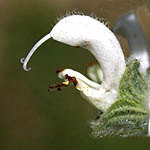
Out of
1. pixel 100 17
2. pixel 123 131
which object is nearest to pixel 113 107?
pixel 123 131

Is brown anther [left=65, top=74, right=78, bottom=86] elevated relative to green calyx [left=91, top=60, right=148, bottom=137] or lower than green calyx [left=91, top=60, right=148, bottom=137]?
elevated

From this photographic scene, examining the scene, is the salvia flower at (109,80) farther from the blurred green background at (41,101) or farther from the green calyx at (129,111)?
the blurred green background at (41,101)

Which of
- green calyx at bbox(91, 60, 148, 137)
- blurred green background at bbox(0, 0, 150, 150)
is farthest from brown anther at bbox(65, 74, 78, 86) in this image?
blurred green background at bbox(0, 0, 150, 150)

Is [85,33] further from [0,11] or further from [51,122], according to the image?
[0,11]

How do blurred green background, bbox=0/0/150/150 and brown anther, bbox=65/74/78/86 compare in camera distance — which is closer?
brown anther, bbox=65/74/78/86

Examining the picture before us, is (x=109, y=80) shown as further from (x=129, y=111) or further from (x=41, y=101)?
(x=41, y=101)

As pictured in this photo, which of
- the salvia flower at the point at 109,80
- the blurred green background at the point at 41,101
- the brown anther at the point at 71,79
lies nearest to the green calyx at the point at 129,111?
the salvia flower at the point at 109,80

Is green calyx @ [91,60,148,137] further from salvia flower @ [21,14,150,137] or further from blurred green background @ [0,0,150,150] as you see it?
blurred green background @ [0,0,150,150]
